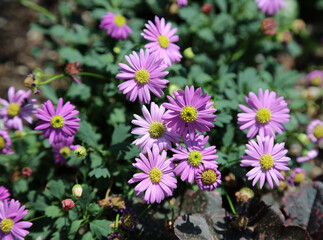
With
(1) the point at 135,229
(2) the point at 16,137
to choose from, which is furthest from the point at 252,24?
(2) the point at 16,137

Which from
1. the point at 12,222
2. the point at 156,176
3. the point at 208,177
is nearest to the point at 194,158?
the point at 208,177

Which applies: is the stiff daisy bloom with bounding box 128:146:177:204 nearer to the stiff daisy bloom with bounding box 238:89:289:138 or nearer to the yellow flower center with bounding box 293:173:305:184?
the stiff daisy bloom with bounding box 238:89:289:138

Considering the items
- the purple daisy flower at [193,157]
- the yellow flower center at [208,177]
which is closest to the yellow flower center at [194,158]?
the purple daisy flower at [193,157]

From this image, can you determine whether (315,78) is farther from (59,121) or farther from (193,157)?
(59,121)

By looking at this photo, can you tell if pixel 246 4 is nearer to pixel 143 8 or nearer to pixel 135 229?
pixel 143 8

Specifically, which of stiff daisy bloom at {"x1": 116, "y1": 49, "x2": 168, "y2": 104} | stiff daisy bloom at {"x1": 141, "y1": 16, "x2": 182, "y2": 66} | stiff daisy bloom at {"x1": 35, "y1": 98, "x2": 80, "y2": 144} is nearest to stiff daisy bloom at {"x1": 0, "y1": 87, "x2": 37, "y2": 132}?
stiff daisy bloom at {"x1": 35, "y1": 98, "x2": 80, "y2": 144}
